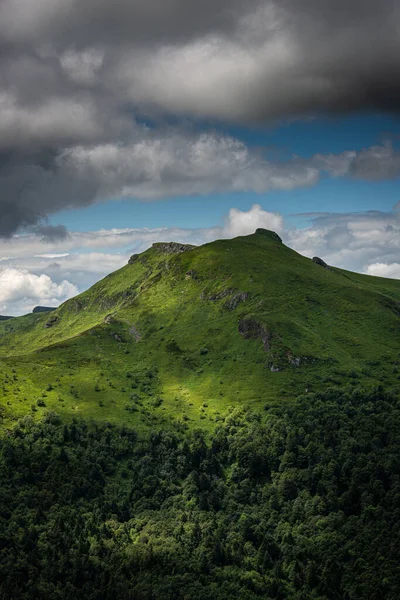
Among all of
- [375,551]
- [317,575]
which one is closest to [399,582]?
[375,551]

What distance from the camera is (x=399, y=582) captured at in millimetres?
185750

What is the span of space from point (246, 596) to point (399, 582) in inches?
2052

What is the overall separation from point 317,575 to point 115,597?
7214 cm

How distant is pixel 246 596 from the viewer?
645 ft

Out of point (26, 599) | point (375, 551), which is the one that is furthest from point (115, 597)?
point (375, 551)

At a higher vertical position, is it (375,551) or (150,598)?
(375,551)

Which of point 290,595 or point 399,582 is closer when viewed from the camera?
point 399,582

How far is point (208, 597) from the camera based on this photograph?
194 metres

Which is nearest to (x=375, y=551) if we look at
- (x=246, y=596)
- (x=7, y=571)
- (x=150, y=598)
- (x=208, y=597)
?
(x=246, y=596)

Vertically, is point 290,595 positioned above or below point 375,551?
below

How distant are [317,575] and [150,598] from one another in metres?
59.8

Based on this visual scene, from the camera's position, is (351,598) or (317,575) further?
(317,575)

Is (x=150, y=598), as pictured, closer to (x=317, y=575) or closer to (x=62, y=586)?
(x=62, y=586)

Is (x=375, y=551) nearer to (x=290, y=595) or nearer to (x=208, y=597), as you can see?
(x=290, y=595)
